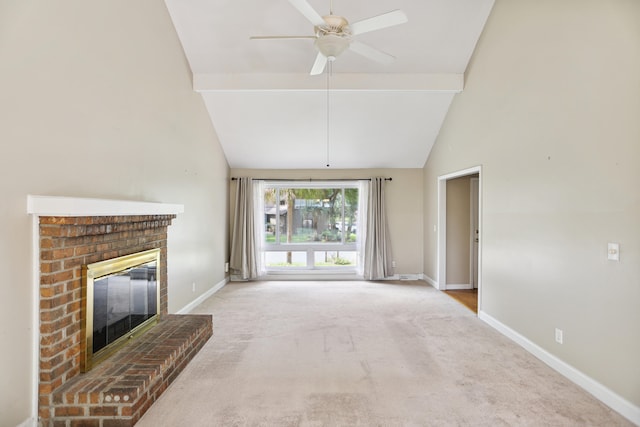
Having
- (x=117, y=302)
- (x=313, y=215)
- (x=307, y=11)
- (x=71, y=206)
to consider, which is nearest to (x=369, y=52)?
(x=307, y=11)

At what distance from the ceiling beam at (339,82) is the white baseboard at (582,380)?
312 cm

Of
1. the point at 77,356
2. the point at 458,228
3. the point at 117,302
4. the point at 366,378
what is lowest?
the point at 366,378

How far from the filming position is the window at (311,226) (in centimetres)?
691

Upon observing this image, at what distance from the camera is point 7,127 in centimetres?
186

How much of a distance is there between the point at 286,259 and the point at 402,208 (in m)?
2.51

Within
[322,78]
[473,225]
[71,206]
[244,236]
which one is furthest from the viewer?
[244,236]

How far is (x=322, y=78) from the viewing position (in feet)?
15.1

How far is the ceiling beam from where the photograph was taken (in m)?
4.63

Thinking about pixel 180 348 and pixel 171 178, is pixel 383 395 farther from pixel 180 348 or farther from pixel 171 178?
pixel 171 178

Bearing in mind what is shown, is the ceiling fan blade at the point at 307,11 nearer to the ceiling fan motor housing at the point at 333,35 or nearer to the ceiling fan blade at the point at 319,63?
the ceiling fan motor housing at the point at 333,35

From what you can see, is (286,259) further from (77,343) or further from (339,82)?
(77,343)

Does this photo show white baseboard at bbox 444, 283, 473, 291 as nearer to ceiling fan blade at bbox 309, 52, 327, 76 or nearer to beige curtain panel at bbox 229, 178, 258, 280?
beige curtain panel at bbox 229, 178, 258, 280

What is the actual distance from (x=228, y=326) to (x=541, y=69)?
13.5ft

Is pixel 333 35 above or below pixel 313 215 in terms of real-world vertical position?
above
